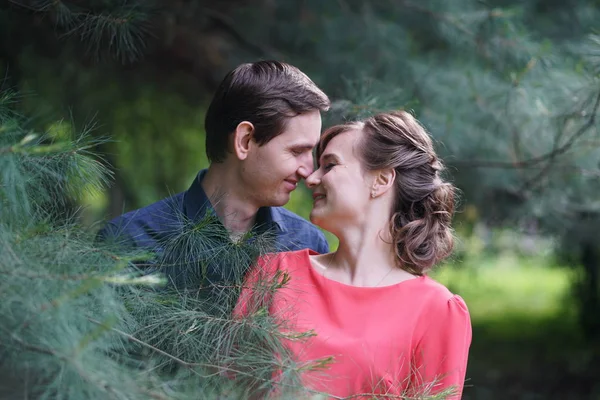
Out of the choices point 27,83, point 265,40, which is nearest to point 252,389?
point 265,40

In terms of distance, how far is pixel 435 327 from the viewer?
158 cm

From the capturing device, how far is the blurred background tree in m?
2.36

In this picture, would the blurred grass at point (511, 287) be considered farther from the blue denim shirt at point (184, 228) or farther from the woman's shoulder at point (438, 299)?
the woman's shoulder at point (438, 299)

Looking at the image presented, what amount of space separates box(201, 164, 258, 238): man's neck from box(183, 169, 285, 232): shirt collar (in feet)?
0.06

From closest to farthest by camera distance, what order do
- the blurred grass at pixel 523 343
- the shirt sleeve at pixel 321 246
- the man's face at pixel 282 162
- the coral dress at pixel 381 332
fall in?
the coral dress at pixel 381 332 < the man's face at pixel 282 162 < the shirt sleeve at pixel 321 246 < the blurred grass at pixel 523 343

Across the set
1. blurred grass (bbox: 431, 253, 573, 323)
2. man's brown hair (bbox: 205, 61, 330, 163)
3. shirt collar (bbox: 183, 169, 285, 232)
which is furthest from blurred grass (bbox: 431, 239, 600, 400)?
man's brown hair (bbox: 205, 61, 330, 163)

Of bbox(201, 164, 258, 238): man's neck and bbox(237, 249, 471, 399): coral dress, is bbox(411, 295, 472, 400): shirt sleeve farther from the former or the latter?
bbox(201, 164, 258, 238): man's neck

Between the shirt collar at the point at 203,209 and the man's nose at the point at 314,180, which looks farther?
the shirt collar at the point at 203,209

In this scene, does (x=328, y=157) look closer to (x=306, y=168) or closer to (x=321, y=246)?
(x=306, y=168)

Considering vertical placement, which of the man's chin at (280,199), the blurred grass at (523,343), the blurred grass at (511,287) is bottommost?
the blurred grass at (511,287)

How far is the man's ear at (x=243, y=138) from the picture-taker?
185cm

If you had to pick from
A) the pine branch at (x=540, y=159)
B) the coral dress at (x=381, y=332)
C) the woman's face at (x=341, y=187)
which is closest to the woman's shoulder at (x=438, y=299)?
the coral dress at (x=381, y=332)

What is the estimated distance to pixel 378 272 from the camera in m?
1.70

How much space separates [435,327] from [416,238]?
0.22 metres
